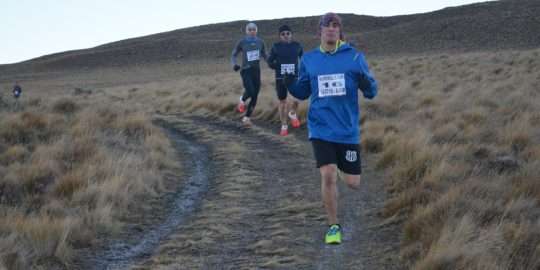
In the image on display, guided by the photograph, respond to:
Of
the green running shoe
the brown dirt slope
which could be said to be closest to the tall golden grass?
the green running shoe

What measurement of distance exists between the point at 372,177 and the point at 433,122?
3825mm

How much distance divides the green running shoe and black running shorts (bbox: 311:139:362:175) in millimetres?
536

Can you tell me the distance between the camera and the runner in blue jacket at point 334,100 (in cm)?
541

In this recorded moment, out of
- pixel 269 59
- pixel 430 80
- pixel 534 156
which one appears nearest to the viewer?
pixel 534 156

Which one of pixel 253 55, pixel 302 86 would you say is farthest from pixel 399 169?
pixel 253 55

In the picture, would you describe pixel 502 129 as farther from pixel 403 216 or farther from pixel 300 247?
pixel 300 247

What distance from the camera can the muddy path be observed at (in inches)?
209

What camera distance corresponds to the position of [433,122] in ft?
38.0

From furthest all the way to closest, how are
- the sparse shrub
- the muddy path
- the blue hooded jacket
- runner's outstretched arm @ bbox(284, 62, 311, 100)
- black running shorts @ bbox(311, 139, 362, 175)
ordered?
the sparse shrub < runner's outstretched arm @ bbox(284, 62, 311, 100) < black running shorts @ bbox(311, 139, 362, 175) < the blue hooded jacket < the muddy path

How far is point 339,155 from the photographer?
563 centimetres

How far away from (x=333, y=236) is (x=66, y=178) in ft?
12.0

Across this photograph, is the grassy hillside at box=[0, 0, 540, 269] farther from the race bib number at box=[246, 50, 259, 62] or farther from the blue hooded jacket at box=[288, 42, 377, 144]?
the race bib number at box=[246, 50, 259, 62]

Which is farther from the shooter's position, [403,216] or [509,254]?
[403,216]

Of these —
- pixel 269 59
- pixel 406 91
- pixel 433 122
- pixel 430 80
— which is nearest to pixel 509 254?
pixel 433 122
